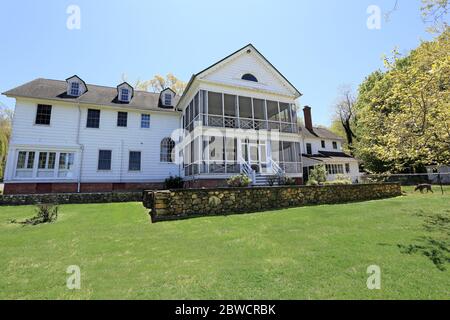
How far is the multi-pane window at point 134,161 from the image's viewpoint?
1684 centimetres

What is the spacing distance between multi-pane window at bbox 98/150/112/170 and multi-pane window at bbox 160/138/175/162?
3.91 meters

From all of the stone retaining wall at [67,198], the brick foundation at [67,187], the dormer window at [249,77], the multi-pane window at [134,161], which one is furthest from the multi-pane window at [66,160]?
the dormer window at [249,77]

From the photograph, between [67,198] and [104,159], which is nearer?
[67,198]

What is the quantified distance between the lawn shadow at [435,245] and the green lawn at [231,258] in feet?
0.11

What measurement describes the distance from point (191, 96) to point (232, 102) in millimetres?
3111

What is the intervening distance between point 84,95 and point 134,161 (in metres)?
6.66

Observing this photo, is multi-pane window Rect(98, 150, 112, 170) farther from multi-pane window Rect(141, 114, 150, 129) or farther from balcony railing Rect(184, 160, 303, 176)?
balcony railing Rect(184, 160, 303, 176)

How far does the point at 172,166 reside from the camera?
17.9m

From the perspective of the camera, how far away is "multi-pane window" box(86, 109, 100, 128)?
16.3 metres

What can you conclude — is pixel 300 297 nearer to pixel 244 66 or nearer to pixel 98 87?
pixel 244 66

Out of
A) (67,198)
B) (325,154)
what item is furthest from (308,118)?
(67,198)

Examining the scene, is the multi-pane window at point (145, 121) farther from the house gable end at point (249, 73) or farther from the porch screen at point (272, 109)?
the porch screen at point (272, 109)

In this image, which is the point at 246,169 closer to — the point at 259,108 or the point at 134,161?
the point at 259,108

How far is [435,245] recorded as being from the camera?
4797mm
